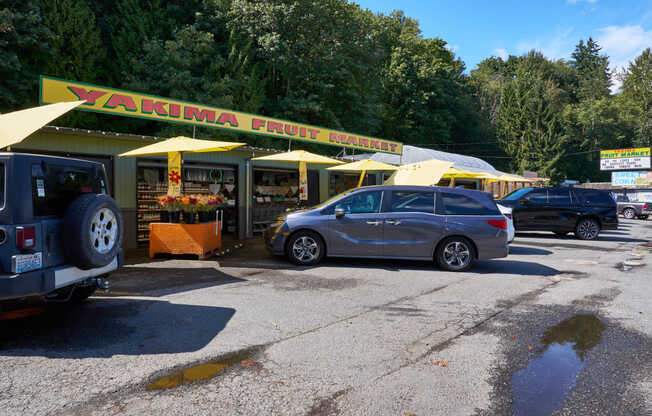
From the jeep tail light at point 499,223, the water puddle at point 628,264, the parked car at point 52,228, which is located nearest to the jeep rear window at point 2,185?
the parked car at point 52,228

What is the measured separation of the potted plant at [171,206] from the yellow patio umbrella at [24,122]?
3334mm

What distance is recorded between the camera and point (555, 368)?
11.5 ft

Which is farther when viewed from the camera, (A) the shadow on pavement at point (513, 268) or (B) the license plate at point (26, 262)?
(A) the shadow on pavement at point (513, 268)

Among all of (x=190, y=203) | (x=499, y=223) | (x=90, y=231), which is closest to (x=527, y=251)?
(x=499, y=223)

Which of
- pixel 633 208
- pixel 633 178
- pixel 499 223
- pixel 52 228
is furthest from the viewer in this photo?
pixel 633 178

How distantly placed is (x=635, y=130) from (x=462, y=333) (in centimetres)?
6857

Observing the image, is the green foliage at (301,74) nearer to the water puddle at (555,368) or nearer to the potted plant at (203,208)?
the potted plant at (203,208)

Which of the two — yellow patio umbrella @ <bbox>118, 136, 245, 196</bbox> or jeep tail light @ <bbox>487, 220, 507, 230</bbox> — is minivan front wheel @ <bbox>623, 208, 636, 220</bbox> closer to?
jeep tail light @ <bbox>487, 220, 507, 230</bbox>

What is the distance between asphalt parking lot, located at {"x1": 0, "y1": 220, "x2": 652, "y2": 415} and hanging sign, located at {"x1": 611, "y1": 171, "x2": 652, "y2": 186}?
140 ft

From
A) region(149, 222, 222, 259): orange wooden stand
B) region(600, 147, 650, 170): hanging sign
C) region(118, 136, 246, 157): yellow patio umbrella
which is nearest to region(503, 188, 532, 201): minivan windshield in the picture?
region(118, 136, 246, 157): yellow patio umbrella

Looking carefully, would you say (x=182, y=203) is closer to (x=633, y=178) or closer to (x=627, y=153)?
(x=633, y=178)

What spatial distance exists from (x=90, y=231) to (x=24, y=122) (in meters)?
2.17

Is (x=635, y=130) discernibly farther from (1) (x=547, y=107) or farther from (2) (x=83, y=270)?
(2) (x=83, y=270)

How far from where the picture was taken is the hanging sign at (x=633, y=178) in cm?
4006
